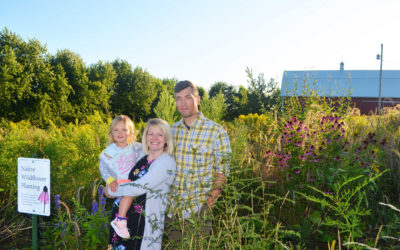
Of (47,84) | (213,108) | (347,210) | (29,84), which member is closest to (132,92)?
(47,84)

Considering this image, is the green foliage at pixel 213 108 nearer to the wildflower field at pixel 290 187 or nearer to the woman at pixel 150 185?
the wildflower field at pixel 290 187

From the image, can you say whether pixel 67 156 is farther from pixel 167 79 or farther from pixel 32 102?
pixel 167 79

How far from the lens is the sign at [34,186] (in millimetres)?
3097

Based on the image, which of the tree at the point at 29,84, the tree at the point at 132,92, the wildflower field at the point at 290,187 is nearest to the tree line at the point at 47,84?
the tree at the point at 29,84

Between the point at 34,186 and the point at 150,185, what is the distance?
1296 mm

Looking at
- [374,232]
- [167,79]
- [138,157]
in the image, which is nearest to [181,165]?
[138,157]

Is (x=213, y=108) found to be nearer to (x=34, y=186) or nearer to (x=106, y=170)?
(x=106, y=170)

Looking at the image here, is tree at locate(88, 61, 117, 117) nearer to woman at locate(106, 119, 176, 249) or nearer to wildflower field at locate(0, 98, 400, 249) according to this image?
wildflower field at locate(0, 98, 400, 249)

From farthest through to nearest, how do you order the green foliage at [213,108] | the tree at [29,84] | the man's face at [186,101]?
the tree at [29,84] → the green foliage at [213,108] → the man's face at [186,101]

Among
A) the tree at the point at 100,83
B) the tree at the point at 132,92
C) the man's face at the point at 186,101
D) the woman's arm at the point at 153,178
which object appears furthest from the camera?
the tree at the point at 132,92

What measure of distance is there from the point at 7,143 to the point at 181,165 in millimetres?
3594

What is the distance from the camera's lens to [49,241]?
3787mm

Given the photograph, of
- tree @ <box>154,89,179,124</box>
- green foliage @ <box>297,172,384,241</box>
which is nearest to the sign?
green foliage @ <box>297,172,384,241</box>

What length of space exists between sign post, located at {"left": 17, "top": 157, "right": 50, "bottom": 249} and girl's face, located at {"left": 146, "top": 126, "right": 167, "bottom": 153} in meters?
1.04
